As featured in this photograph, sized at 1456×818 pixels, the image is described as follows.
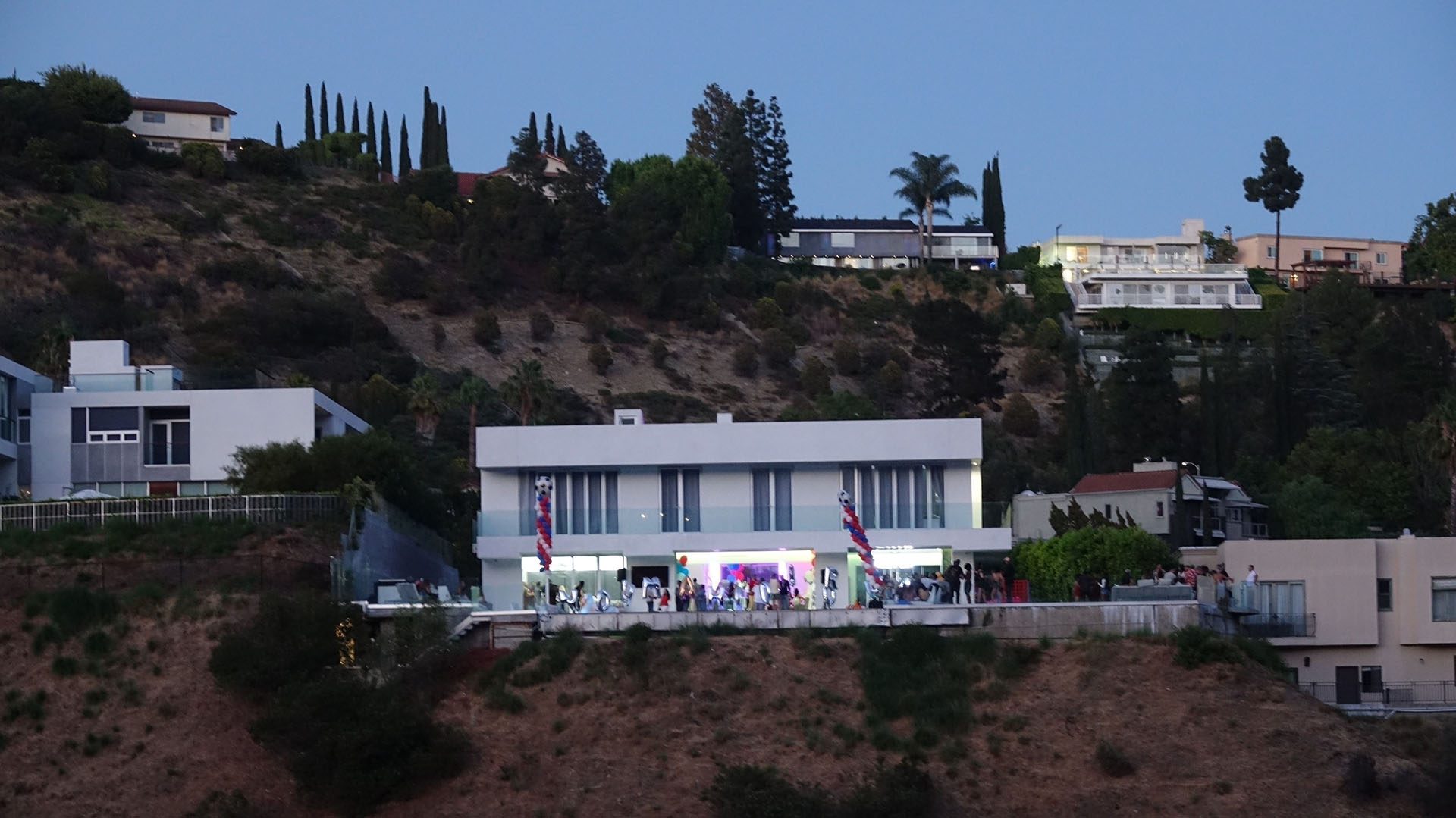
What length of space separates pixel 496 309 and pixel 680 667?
63235 millimetres

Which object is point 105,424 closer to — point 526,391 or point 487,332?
point 526,391

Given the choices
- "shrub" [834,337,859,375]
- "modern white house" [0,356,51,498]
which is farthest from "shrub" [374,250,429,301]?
"modern white house" [0,356,51,498]

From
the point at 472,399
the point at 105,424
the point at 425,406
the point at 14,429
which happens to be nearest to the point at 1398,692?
the point at 105,424

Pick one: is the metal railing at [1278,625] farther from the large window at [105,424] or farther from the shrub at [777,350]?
the shrub at [777,350]

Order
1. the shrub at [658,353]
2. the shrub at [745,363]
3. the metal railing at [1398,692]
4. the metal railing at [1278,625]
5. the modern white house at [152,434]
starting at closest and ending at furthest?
1. the metal railing at [1278,625]
2. the metal railing at [1398,692]
3. the modern white house at [152,434]
4. the shrub at [658,353]
5. the shrub at [745,363]

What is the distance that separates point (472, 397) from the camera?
83.9 metres

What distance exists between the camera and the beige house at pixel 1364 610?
5438 cm

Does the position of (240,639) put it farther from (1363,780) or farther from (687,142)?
(687,142)

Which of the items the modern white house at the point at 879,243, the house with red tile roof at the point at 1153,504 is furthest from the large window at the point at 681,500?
the modern white house at the point at 879,243

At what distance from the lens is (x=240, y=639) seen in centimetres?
4400

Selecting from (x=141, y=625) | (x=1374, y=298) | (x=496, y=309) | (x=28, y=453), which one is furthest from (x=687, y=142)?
(x=141, y=625)

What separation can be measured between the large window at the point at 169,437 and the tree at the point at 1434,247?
285ft

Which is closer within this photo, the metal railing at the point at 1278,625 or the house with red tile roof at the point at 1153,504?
the metal railing at the point at 1278,625

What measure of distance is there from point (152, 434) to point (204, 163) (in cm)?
5888
